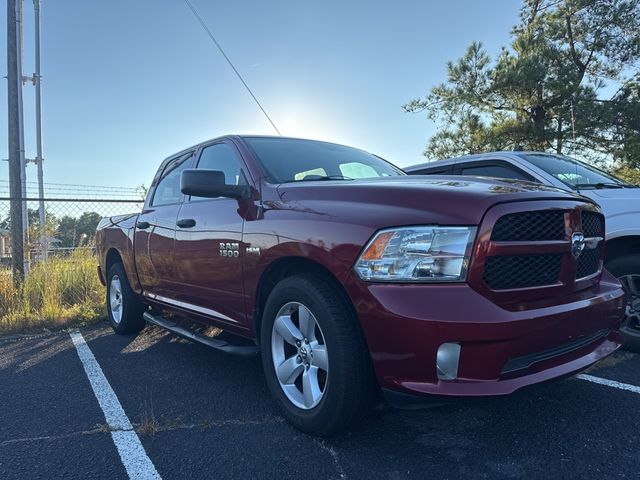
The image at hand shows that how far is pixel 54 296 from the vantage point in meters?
6.84

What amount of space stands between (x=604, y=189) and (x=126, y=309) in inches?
196

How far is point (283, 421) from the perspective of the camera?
3.01 m

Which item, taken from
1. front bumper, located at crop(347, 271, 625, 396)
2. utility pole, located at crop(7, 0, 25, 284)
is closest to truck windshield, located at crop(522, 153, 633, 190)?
front bumper, located at crop(347, 271, 625, 396)

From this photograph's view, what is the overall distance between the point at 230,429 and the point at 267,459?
46cm

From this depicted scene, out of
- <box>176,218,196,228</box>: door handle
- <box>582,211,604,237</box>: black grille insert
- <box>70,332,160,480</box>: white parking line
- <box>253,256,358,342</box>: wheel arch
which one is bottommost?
<box>70,332,160,480</box>: white parking line

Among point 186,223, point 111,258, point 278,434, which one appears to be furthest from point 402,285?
point 111,258

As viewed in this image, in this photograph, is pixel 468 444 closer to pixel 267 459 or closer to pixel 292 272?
pixel 267 459

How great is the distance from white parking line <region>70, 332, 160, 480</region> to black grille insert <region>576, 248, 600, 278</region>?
245 centimetres

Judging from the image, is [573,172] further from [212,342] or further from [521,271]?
[212,342]

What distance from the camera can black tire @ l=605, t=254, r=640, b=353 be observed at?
416 centimetres

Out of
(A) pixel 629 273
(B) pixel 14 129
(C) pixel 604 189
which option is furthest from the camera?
(B) pixel 14 129

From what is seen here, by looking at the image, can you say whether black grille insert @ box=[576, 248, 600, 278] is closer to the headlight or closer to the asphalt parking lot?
the asphalt parking lot

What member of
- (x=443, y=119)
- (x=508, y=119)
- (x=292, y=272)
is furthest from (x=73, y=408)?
(x=443, y=119)

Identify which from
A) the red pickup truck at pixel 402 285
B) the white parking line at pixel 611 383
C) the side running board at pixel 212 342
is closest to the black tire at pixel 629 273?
the white parking line at pixel 611 383
